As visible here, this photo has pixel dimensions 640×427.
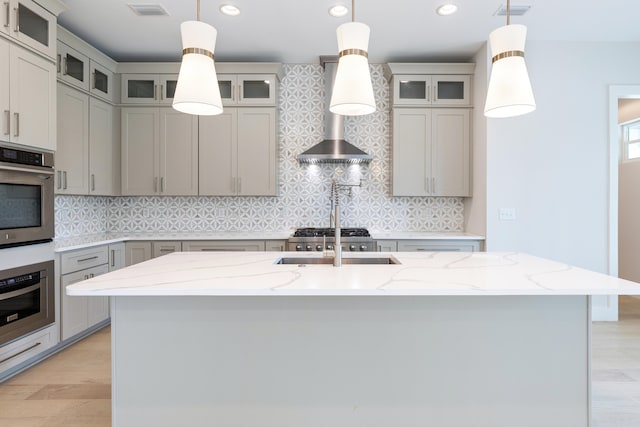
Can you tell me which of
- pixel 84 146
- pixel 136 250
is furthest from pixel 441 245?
pixel 84 146

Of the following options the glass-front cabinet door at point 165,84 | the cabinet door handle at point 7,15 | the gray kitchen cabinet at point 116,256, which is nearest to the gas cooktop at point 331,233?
the gray kitchen cabinet at point 116,256

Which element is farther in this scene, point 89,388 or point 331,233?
point 331,233

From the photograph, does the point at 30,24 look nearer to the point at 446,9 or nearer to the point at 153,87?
the point at 153,87

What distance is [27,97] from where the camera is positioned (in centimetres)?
262

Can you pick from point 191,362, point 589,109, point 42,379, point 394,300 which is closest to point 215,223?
point 42,379

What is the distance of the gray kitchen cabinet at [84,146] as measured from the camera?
328cm

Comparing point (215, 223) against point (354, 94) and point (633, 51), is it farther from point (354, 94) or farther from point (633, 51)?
point (633, 51)

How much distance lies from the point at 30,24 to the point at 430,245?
377cm

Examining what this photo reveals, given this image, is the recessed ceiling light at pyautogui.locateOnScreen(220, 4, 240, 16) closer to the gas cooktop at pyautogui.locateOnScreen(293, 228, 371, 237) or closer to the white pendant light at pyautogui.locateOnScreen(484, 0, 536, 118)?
the gas cooktop at pyautogui.locateOnScreen(293, 228, 371, 237)

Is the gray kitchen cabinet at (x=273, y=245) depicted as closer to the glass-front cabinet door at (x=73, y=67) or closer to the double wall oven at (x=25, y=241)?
the double wall oven at (x=25, y=241)

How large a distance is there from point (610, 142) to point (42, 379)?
5.36 m

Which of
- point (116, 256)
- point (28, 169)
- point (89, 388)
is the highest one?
point (28, 169)

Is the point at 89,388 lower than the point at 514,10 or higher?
lower

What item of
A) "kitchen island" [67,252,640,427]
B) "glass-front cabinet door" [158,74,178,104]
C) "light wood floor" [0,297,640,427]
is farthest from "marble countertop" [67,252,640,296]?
"glass-front cabinet door" [158,74,178,104]
